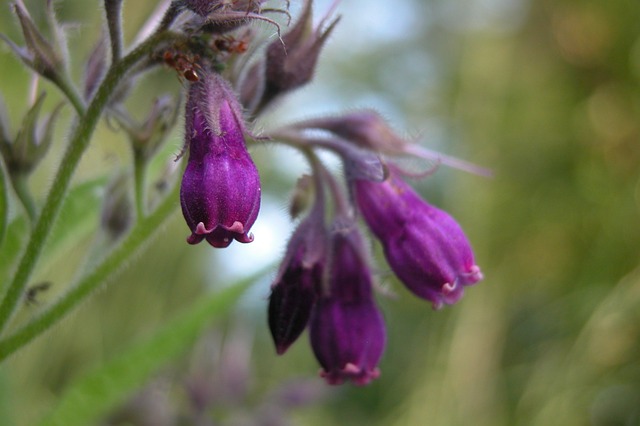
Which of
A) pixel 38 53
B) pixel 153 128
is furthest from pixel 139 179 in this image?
pixel 38 53

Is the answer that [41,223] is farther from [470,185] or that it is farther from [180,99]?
[470,185]

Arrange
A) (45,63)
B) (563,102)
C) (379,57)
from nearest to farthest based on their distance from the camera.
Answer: (45,63) → (563,102) → (379,57)

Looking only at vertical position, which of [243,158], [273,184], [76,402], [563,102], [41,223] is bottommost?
[563,102]

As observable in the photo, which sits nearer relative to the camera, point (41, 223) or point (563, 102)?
point (41, 223)

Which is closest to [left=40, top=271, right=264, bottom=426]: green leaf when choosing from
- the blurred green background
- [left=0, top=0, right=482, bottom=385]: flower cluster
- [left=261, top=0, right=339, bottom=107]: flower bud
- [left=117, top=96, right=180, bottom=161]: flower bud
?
[left=0, top=0, right=482, bottom=385]: flower cluster

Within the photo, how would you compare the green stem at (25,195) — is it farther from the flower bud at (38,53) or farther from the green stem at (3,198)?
the flower bud at (38,53)


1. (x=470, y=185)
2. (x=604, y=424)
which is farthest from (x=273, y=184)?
(x=604, y=424)

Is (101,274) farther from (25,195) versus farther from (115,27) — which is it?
(115,27)
